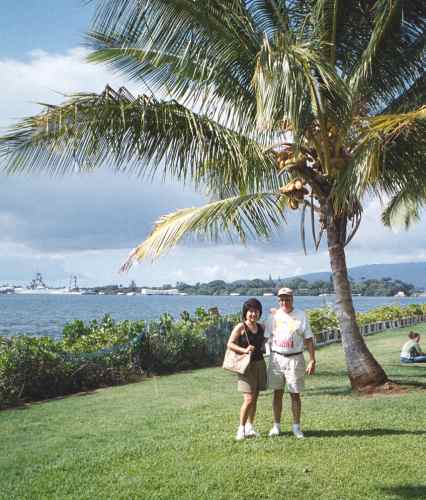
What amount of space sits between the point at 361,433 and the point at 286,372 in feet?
3.93

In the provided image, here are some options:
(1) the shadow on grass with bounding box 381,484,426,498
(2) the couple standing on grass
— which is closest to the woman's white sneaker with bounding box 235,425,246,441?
(2) the couple standing on grass

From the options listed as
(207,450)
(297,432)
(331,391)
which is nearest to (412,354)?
(331,391)

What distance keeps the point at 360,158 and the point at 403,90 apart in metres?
3.04

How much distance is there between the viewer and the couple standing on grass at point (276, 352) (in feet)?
22.3

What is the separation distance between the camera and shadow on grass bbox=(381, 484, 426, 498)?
5037 millimetres

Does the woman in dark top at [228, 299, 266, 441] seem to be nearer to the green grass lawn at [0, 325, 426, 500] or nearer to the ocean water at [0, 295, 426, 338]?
the green grass lawn at [0, 325, 426, 500]

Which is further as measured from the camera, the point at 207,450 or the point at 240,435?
the point at 240,435

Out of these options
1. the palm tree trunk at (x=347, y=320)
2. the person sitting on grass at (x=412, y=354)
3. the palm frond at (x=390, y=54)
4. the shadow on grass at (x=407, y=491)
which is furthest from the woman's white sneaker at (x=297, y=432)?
the person sitting on grass at (x=412, y=354)

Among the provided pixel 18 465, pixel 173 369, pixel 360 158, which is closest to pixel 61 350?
pixel 173 369

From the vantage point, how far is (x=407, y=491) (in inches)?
203

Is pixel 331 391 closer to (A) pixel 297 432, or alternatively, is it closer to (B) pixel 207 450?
(A) pixel 297 432

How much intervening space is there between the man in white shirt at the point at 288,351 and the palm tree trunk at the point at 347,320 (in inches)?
133

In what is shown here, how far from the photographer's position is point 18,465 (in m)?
6.16

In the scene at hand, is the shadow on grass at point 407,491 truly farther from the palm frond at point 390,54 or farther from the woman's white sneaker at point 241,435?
the palm frond at point 390,54
